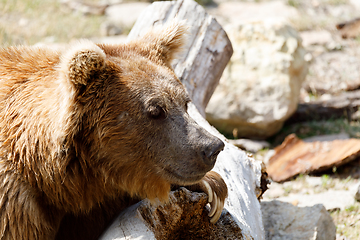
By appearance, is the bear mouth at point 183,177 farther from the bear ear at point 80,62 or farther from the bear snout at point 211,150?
the bear ear at point 80,62

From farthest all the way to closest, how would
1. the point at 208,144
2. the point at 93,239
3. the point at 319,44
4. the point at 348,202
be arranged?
A: the point at 319,44
the point at 348,202
the point at 93,239
the point at 208,144

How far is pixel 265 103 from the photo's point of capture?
6.93 m

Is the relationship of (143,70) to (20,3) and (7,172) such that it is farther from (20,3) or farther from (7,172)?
(20,3)

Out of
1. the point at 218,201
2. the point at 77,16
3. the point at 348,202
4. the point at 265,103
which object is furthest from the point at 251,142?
the point at 77,16

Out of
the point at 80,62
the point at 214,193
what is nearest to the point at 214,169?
the point at 214,193

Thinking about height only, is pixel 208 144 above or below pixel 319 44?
above

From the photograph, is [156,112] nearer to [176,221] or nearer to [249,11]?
[176,221]

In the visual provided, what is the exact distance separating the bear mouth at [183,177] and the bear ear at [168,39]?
3.36 ft

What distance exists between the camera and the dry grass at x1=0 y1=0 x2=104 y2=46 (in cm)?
949

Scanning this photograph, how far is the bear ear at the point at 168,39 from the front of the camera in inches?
132

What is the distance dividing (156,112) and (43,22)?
350 inches

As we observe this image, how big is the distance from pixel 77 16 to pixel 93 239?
9584 mm

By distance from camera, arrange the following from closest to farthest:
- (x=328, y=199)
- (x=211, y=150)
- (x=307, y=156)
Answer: (x=211, y=150) < (x=328, y=199) < (x=307, y=156)

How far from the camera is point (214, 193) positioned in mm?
2955
